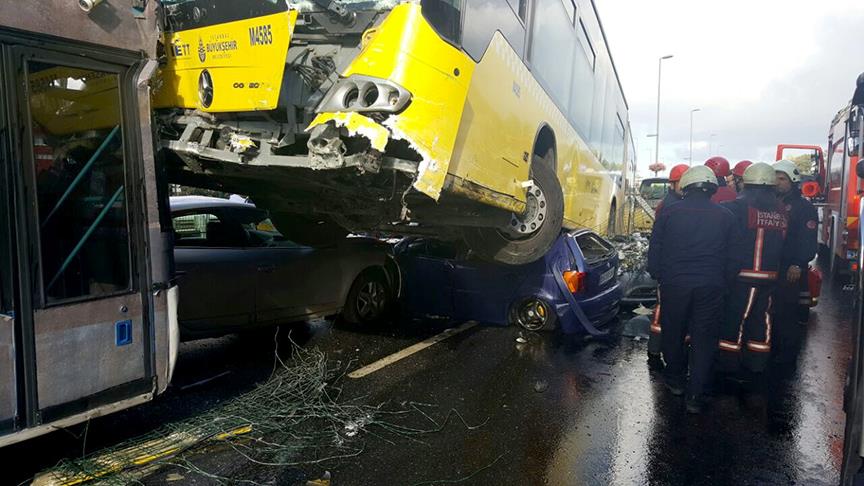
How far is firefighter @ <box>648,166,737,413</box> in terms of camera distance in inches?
179

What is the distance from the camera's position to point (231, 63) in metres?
3.59

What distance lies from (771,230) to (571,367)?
2230 millimetres

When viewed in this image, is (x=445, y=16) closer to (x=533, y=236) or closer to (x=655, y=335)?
(x=533, y=236)

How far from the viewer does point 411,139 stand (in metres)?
3.20

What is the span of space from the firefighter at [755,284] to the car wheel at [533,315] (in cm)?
187

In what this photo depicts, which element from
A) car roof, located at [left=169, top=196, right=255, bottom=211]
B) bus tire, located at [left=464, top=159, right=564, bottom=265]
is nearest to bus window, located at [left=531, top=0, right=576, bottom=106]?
bus tire, located at [left=464, top=159, right=564, bottom=265]

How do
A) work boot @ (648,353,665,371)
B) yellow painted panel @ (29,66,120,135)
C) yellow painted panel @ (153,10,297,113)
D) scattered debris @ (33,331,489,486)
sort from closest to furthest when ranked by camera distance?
yellow painted panel @ (29,66,120,135) < scattered debris @ (33,331,489,486) < yellow painted panel @ (153,10,297,113) < work boot @ (648,353,665,371)

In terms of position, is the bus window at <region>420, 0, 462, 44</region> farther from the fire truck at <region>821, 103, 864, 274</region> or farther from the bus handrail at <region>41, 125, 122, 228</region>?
the fire truck at <region>821, 103, 864, 274</region>

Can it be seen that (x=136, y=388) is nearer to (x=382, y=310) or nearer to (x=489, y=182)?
(x=489, y=182)

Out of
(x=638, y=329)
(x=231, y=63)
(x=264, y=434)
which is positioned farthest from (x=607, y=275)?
(x=231, y=63)

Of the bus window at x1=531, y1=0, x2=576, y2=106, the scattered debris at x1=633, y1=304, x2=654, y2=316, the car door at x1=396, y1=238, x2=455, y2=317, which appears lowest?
the scattered debris at x1=633, y1=304, x2=654, y2=316

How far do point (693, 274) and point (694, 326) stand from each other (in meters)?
0.44

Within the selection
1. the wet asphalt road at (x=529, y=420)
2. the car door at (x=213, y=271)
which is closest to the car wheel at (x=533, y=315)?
the wet asphalt road at (x=529, y=420)

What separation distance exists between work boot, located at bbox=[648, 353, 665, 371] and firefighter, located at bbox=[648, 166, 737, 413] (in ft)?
2.28
